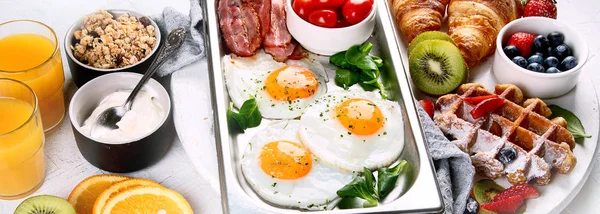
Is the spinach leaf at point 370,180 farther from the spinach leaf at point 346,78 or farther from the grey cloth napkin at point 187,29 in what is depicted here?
the grey cloth napkin at point 187,29

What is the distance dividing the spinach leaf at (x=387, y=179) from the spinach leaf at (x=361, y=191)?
0.05 meters

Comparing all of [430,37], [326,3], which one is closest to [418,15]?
[430,37]

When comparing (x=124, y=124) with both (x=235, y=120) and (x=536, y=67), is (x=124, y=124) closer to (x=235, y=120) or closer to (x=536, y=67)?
(x=235, y=120)

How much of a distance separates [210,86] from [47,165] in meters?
1.02

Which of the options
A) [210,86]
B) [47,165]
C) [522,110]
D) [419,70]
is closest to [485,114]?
[522,110]

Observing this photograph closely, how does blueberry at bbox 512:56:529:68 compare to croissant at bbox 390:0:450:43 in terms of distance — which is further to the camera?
croissant at bbox 390:0:450:43

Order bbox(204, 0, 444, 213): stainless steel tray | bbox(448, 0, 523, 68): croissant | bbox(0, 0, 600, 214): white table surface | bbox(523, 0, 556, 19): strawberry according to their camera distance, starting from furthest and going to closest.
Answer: bbox(523, 0, 556, 19): strawberry → bbox(448, 0, 523, 68): croissant → bbox(0, 0, 600, 214): white table surface → bbox(204, 0, 444, 213): stainless steel tray

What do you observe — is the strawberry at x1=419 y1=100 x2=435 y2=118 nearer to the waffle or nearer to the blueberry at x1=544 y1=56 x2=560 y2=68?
→ the waffle

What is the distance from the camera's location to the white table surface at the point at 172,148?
3648mm

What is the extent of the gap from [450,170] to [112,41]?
6.15 feet

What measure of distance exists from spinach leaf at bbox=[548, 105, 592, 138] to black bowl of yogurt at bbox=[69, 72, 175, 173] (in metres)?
1.88

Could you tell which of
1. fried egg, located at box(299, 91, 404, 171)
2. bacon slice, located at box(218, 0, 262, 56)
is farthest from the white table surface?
fried egg, located at box(299, 91, 404, 171)

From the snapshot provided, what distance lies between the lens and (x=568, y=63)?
379cm

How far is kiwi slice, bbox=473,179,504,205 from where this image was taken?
345 cm
